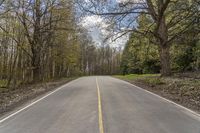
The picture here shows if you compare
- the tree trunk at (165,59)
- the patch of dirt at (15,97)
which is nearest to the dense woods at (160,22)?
the tree trunk at (165,59)

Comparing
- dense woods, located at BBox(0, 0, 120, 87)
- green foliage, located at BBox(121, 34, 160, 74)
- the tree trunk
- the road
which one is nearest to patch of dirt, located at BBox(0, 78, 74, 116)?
the road

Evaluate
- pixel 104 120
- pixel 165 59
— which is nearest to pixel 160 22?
pixel 165 59

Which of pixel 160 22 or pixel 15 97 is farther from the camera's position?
pixel 160 22

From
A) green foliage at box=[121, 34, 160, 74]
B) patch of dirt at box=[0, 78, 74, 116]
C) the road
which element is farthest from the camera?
green foliage at box=[121, 34, 160, 74]

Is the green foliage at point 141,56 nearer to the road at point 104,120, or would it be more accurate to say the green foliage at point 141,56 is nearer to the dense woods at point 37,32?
the dense woods at point 37,32

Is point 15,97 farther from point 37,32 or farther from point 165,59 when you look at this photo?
point 165,59

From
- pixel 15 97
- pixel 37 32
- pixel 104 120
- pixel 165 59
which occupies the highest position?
pixel 37 32

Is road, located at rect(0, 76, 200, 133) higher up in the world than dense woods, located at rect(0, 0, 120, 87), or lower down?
lower down

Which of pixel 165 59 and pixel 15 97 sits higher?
pixel 165 59

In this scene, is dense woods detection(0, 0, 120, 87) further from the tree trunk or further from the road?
the road

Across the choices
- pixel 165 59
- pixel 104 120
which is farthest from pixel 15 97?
pixel 165 59

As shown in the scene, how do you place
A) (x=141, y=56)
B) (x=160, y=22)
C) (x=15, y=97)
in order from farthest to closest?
(x=141, y=56) → (x=160, y=22) → (x=15, y=97)

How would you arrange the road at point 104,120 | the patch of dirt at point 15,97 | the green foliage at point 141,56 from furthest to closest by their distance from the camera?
the green foliage at point 141,56 → the patch of dirt at point 15,97 → the road at point 104,120

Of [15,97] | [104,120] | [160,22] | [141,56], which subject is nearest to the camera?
[104,120]
